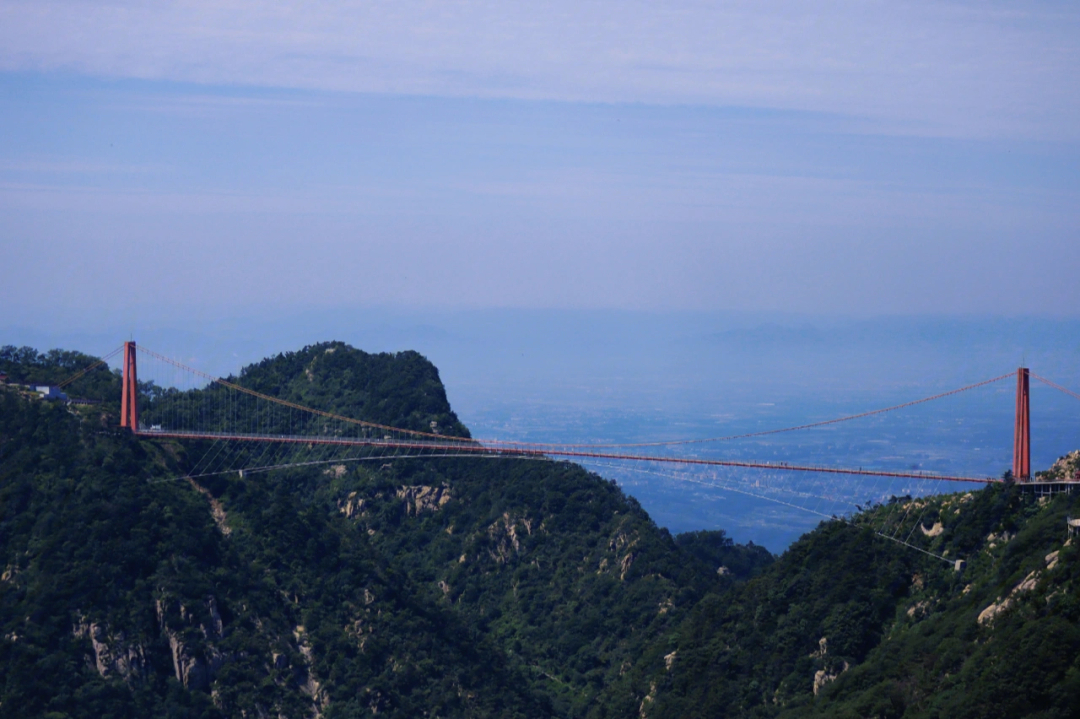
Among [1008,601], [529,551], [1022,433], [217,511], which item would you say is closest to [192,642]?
[217,511]

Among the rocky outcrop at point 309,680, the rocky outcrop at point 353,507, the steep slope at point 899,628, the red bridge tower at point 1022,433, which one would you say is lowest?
the rocky outcrop at point 309,680

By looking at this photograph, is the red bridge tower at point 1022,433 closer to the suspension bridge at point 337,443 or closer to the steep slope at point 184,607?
the suspension bridge at point 337,443

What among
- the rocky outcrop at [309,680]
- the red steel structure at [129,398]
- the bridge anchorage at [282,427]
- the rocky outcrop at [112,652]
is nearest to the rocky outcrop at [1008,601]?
the bridge anchorage at [282,427]

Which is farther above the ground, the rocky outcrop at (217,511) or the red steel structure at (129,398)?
the red steel structure at (129,398)

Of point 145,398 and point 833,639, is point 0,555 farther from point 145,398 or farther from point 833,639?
point 833,639

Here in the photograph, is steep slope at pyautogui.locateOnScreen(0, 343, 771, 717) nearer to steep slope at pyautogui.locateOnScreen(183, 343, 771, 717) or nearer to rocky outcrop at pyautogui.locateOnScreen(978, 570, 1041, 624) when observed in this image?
steep slope at pyautogui.locateOnScreen(183, 343, 771, 717)

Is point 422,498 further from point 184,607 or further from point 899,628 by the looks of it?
point 899,628

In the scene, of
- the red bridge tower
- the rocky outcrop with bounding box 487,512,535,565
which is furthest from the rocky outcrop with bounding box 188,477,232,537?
the red bridge tower
